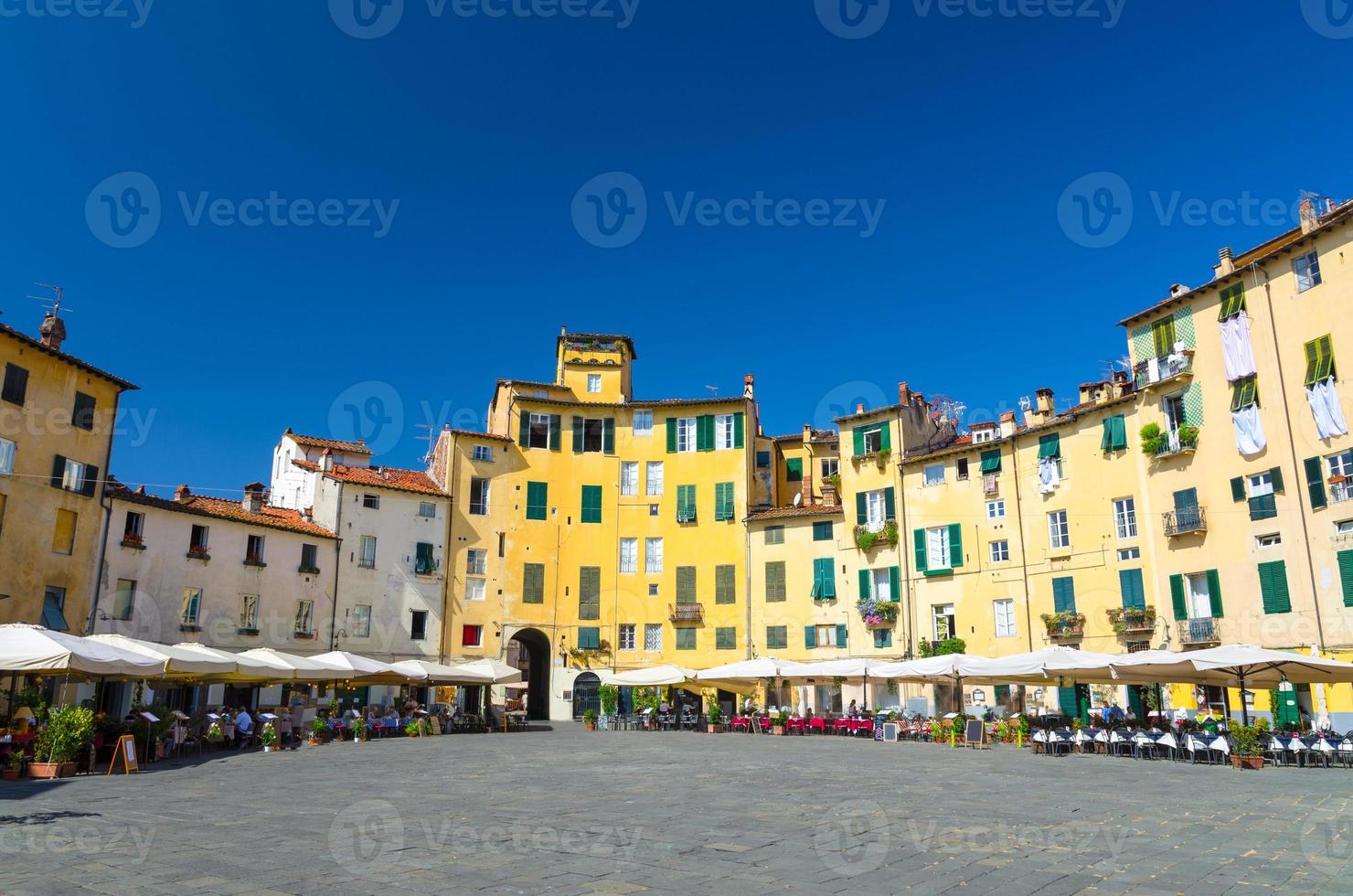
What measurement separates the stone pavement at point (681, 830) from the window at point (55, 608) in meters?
13.0

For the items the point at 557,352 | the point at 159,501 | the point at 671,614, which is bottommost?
the point at 671,614

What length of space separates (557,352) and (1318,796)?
45.8 m

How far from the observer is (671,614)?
163 ft

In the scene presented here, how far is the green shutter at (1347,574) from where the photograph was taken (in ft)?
92.6

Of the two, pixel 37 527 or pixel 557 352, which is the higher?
pixel 557 352

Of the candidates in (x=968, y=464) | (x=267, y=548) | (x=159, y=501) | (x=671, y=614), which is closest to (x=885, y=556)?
(x=968, y=464)

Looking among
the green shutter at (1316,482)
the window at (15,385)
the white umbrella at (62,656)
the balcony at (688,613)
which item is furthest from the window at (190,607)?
the green shutter at (1316,482)

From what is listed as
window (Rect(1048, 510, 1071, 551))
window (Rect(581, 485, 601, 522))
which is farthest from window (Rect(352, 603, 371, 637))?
window (Rect(1048, 510, 1071, 551))

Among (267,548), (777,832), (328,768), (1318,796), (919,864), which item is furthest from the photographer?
(267,548)

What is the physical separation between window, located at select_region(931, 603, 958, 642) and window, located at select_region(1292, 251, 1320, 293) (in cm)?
1836

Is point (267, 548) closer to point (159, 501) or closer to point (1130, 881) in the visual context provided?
point (159, 501)

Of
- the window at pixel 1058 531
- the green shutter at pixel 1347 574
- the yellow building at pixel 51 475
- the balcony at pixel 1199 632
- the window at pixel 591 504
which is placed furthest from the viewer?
the window at pixel 591 504

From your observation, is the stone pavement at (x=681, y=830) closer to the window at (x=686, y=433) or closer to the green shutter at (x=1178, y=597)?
the green shutter at (x=1178, y=597)

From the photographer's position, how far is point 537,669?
54.4 metres
